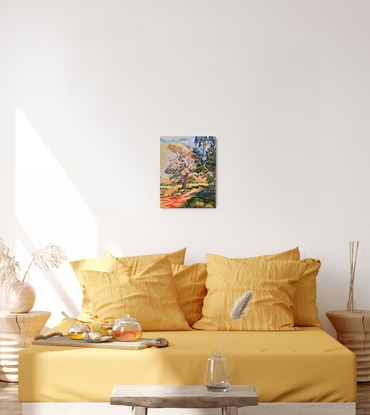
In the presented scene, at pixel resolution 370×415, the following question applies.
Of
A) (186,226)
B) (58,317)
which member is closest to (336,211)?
(186,226)

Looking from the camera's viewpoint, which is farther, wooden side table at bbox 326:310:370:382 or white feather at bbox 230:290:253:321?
wooden side table at bbox 326:310:370:382

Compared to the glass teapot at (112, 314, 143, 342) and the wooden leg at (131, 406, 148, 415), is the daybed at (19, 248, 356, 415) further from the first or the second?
the wooden leg at (131, 406, 148, 415)

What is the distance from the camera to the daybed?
376cm

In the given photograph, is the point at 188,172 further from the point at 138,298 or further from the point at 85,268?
the point at 138,298

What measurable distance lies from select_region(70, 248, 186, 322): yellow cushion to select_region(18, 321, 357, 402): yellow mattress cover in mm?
1093

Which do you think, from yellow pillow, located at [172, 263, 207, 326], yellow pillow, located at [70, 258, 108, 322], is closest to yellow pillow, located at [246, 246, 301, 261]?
yellow pillow, located at [172, 263, 207, 326]

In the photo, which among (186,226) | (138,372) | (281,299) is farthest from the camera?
(186,226)

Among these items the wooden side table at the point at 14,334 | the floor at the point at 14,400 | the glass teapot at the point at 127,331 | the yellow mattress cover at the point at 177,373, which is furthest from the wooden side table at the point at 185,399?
the wooden side table at the point at 14,334

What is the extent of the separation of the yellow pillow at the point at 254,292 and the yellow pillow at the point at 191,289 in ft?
0.32

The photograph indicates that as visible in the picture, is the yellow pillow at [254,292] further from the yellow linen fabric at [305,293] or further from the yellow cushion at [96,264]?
the yellow cushion at [96,264]

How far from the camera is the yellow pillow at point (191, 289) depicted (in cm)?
492

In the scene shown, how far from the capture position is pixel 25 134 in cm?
548

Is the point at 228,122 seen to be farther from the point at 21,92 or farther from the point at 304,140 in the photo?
the point at 21,92

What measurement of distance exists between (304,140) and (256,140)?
387 millimetres
